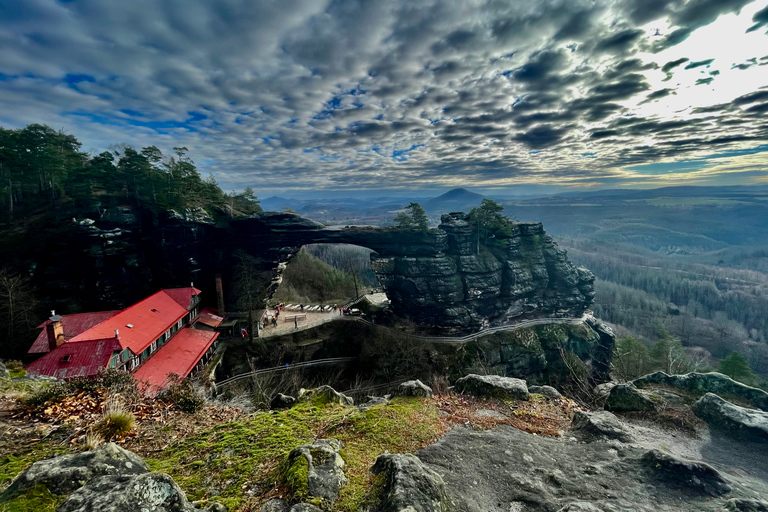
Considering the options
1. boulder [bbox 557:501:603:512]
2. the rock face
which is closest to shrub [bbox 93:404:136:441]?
boulder [bbox 557:501:603:512]

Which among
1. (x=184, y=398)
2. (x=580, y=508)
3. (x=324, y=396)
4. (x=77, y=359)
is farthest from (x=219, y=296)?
(x=580, y=508)

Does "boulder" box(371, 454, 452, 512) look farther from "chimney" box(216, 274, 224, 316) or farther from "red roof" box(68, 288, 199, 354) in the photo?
"chimney" box(216, 274, 224, 316)

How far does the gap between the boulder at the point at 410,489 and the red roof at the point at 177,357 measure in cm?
1798

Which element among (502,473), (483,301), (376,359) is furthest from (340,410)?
(483,301)

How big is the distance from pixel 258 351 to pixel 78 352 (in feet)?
53.3

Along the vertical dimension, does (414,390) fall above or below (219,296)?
above

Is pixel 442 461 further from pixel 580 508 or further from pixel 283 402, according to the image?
pixel 283 402

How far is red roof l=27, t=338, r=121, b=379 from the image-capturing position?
15.7 meters

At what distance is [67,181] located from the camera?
98.3ft

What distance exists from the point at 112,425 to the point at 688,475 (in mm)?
9549

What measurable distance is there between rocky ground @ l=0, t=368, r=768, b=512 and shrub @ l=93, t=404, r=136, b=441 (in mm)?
242

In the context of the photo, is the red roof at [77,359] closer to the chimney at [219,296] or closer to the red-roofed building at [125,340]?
the red-roofed building at [125,340]

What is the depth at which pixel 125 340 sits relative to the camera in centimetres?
1850

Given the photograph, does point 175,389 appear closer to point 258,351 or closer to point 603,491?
point 603,491
